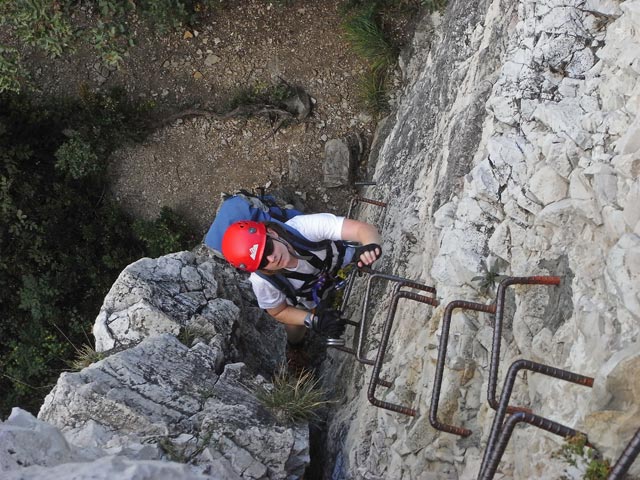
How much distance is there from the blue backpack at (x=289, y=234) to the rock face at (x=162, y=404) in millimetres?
989

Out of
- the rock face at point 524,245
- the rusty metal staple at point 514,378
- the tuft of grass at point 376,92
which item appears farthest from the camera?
the tuft of grass at point 376,92

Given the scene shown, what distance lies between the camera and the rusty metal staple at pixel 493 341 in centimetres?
407

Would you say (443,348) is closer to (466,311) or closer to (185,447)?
(466,311)

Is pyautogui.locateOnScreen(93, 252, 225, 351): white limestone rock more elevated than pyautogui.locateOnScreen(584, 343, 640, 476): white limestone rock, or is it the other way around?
pyautogui.locateOnScreen(584, 343, 640, 476): white limestone rock

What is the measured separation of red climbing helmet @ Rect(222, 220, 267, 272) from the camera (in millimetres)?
6172

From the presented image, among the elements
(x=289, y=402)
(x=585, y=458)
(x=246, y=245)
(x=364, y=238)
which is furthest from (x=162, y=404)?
(x=585, y=458)

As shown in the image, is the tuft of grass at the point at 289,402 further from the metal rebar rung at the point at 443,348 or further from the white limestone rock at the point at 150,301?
the metal rebar rung at the point at 443,348

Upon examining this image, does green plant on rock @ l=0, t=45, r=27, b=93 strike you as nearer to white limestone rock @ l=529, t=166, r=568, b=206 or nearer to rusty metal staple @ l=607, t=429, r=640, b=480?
white limestone rock @ l=529, t=166, r=568, b=206

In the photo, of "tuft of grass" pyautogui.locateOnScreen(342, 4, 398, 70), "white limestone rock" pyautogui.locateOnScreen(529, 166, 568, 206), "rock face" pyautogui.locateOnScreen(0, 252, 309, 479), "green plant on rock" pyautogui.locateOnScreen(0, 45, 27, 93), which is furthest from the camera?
"tuft of grass" pyautogui.locateOnScreen(342, 4, 398, 70)

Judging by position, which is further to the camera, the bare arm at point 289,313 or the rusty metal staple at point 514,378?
the bare arm at point 289,313

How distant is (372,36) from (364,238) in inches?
197

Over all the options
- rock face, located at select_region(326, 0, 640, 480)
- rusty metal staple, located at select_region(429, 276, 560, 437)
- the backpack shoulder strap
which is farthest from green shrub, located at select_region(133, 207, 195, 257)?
rusty metal staple, located at select_region(429, 276, 560, 437)

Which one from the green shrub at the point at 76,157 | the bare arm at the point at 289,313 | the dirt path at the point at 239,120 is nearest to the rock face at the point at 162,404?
the bare arm at the point at 289,313

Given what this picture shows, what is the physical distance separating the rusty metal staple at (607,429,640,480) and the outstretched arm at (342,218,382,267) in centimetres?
350
